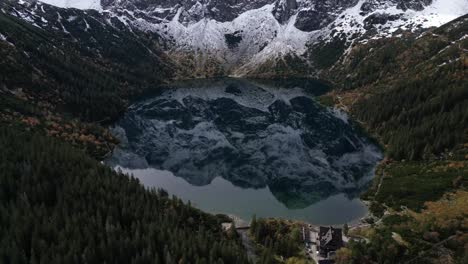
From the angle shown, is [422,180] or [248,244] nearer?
[248,244]

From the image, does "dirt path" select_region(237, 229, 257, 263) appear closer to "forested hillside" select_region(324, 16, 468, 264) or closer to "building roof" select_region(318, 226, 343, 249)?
"building roof" select_region(318, 226, 343, 249)

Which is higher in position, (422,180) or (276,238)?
(422,180)

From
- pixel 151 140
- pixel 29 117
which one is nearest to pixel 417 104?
pixel 151 140

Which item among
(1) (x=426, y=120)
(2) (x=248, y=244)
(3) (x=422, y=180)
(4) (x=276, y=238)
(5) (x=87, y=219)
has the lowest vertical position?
(2) (x=248, y=244)

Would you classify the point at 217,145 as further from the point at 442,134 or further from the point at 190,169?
the point at 442,134

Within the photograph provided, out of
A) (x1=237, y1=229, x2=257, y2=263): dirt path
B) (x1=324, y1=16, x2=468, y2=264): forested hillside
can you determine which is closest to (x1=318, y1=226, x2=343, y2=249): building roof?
(x1=324, y1=16, x2=468, y2=264): forested hillside

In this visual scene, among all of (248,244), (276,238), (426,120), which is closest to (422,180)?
(426,120)

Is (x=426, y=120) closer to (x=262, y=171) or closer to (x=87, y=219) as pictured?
(x=262, y=171)

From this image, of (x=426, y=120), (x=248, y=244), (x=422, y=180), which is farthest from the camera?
(x=426, y=120)

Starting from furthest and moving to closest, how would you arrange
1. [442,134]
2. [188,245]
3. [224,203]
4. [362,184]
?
[442,134]
[362,184]
[224,203]
[188,245]
